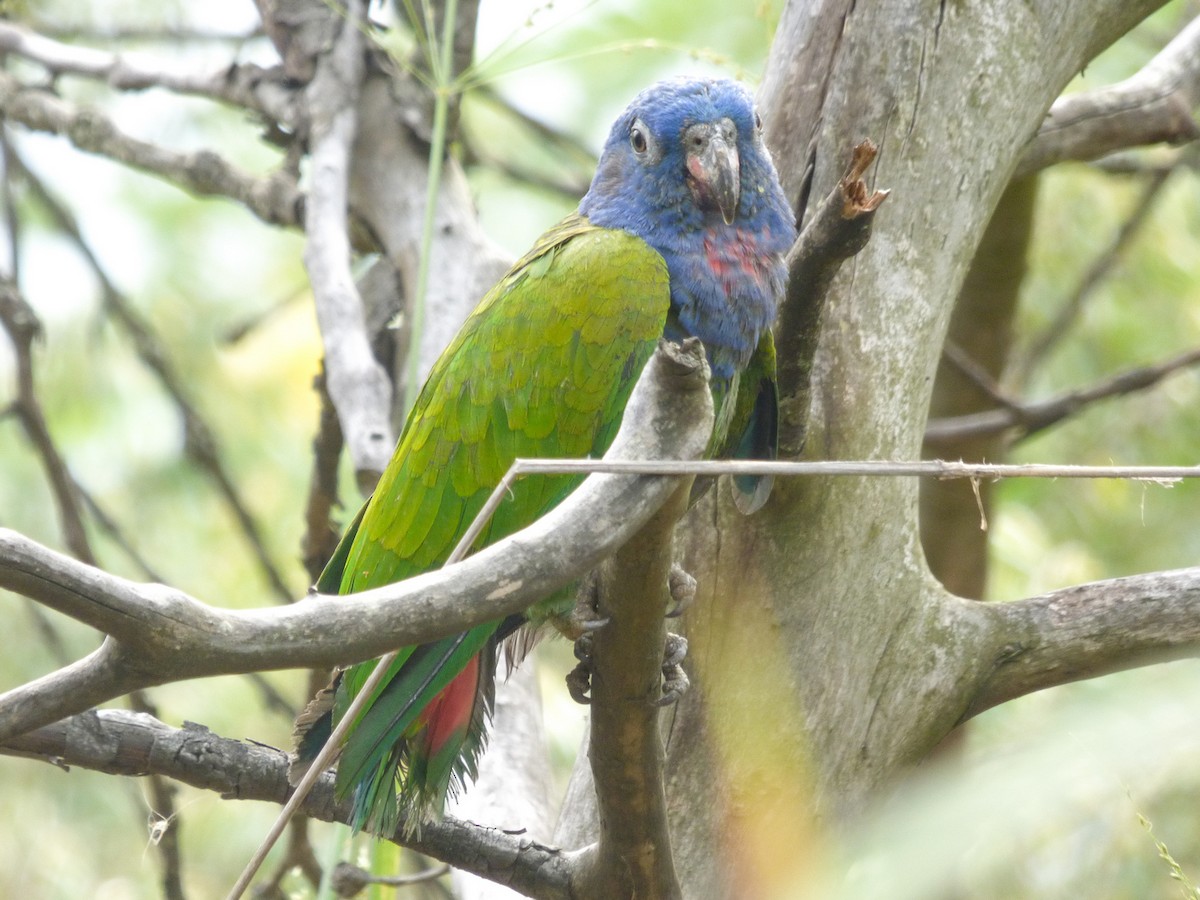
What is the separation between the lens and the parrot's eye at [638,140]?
2.91m

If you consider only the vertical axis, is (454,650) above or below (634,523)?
above

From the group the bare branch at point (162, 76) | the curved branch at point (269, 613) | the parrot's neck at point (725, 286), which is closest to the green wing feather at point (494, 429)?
the parrot's neck at point (725, 286)

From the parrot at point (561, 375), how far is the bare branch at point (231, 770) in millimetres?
193

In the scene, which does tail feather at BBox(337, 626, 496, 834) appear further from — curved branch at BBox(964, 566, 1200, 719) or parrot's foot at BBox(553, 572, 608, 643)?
curved branch at BBox(964, 566, 1200, 719)

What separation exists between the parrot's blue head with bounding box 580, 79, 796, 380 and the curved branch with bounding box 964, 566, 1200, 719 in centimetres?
79

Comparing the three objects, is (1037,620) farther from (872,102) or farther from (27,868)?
(27,868)

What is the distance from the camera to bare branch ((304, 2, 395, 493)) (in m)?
3.16

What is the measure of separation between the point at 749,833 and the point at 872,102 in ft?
5.07

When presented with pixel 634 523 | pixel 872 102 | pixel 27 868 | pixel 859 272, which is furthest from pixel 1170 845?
pixel 27 868

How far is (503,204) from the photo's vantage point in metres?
6.57

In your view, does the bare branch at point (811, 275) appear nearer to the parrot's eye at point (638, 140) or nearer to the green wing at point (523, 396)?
the green wing at point (523, 396)

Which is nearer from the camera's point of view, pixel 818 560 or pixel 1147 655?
pixel 1147 655

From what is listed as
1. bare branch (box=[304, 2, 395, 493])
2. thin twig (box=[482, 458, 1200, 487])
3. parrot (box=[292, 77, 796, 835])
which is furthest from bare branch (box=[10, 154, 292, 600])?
thin twig (box=[482, 458, 1200, 487])

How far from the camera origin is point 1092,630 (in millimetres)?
2336
